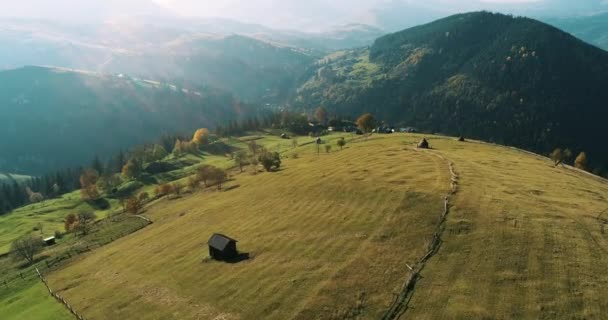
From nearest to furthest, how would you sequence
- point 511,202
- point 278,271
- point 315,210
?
1. point 278,271
2. point 511,202
3. point 315,210

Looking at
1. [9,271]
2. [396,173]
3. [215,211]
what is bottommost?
[9,271]

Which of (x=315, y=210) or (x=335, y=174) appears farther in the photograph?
(x=335, y=174)

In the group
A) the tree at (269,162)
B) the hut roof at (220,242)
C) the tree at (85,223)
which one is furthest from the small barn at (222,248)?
the tree at (269,162)

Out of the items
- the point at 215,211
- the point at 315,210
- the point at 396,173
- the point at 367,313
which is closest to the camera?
the point at 367,313

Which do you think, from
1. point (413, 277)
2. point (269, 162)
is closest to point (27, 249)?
point (269, 162)

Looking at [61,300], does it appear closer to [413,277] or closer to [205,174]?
[413,277]

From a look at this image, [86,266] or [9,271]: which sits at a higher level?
→ [86,266]

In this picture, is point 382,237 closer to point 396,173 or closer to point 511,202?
point 511,202

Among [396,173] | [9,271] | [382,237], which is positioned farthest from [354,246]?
[9,271]
